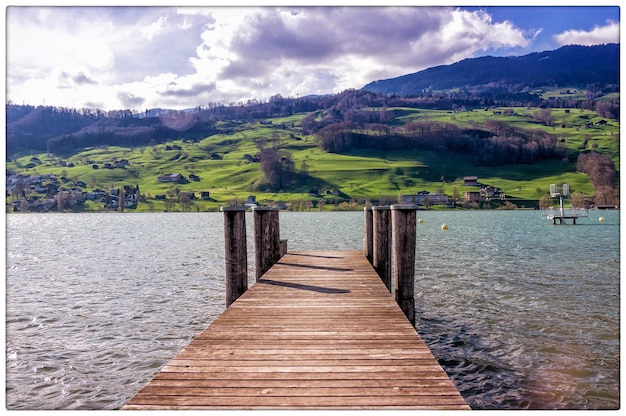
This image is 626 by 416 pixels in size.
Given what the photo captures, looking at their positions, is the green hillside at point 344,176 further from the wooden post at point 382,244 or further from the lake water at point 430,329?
the wooden post at point 382,244

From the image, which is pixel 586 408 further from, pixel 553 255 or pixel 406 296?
pixel 553 255

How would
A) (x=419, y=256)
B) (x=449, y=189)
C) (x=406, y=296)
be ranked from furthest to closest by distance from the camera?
(x=449, y=189), (x=419, y=256), (x=406, y=296)

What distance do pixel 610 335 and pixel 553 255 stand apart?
76.1 ft

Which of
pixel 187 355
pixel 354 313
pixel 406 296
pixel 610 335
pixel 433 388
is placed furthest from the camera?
pixel 610 335

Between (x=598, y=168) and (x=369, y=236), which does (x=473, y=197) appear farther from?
(x=369, y=236)

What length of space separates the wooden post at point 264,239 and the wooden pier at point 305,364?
194 inches

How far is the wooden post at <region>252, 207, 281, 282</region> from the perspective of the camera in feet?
47.9

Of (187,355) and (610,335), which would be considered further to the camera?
(610,335)

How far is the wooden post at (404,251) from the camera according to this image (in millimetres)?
11539

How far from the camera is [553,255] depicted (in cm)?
3488

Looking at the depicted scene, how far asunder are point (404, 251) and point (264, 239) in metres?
4.92

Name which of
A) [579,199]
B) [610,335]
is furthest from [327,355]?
[579,199]

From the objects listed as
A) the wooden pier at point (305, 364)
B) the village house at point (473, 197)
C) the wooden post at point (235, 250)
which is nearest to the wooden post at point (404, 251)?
the wooden pier at point (305, 364)

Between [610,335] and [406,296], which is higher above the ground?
[406,296]
